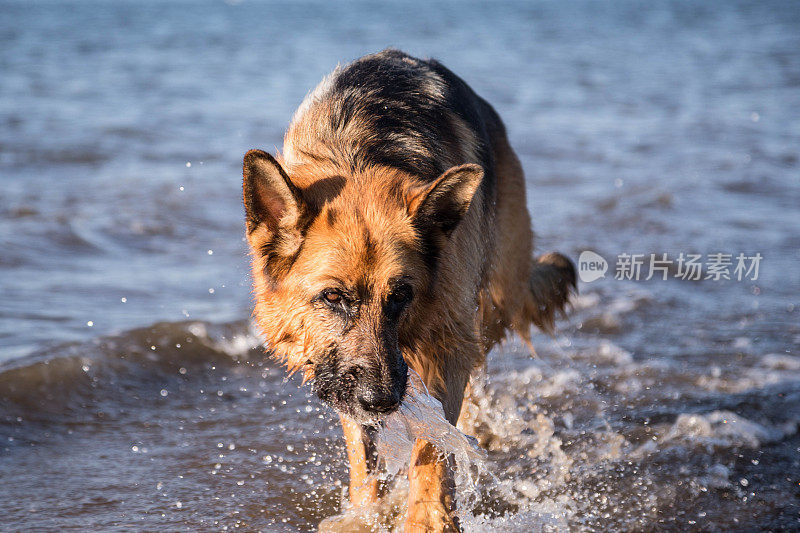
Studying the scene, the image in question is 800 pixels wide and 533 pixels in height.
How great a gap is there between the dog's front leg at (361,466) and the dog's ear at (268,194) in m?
1.23

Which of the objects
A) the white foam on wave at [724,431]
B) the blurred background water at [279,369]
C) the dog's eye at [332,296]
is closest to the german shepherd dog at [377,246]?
the dog's eye at [332,296]

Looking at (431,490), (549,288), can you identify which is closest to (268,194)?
(431,490)

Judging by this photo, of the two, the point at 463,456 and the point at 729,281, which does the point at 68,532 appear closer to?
the point at 463,456

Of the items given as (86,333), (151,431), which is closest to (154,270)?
(86,333)

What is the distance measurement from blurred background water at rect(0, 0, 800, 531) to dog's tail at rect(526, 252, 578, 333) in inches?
18.9

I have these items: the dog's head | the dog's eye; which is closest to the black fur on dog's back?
the dog's head

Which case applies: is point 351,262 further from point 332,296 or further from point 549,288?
point 549,288

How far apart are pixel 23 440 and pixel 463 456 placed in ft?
8.56

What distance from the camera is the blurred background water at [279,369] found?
4.11m

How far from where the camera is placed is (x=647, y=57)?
24.1 meters

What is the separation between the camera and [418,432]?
11.6 feet

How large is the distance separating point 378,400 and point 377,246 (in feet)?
1.95

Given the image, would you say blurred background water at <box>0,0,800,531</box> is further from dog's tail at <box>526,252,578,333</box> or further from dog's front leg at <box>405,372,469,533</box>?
dog's tail at <box>526,252,578,333</box>

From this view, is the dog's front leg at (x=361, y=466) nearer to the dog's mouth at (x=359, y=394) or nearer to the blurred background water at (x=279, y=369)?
the blurred background water at (x=279, y=369)
